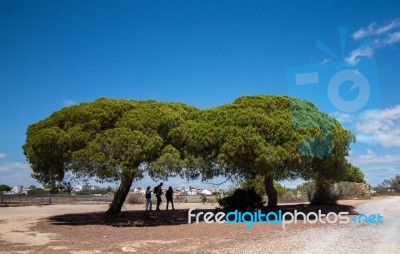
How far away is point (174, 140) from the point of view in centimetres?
1619

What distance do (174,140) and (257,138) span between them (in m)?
3.38

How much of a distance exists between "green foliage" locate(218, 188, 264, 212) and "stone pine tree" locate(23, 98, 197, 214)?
170 inches

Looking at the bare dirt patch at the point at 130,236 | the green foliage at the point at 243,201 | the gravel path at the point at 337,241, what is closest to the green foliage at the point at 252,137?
the green foliage at the point at 243,201

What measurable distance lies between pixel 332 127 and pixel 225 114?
17.9ft

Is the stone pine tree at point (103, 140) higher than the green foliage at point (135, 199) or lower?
higher

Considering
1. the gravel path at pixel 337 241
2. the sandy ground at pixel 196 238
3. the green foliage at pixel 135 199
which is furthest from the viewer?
the green foliage at pixel 135 199

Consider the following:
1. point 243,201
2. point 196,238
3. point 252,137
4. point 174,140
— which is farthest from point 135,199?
point 196,238

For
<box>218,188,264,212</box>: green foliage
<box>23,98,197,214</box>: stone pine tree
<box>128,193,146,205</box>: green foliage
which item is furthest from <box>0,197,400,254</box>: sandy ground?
<box>128,193,146,205</box>: green foliage

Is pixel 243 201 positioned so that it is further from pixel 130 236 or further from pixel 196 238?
pixel 130 236

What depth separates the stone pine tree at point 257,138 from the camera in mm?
15414

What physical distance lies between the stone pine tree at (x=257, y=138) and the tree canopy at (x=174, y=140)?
0.04m

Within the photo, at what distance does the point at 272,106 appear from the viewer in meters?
17.6

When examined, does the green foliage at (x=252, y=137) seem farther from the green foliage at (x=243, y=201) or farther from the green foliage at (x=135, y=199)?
the green foliage at (x=135, y=199)

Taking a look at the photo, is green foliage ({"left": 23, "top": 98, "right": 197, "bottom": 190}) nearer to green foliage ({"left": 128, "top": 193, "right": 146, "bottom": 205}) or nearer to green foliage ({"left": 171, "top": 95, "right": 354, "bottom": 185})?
green foliage ({"left": 171, "top": 95, "right": 354, "bottom": 185})
